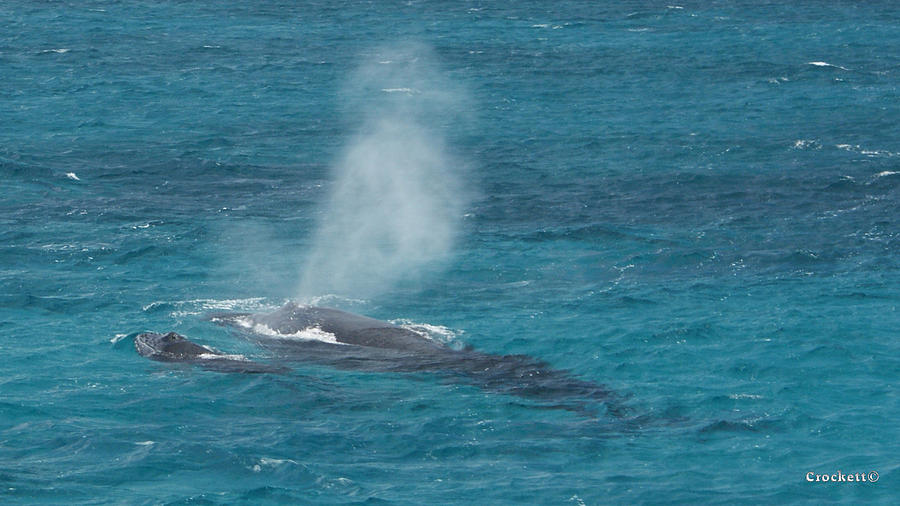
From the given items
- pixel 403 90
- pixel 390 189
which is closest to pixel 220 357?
pixel 390 189

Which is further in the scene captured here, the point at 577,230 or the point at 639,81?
the point at 639,81

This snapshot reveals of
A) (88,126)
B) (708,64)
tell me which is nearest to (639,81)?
(708,64)

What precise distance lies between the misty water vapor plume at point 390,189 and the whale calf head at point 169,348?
33.9 ft

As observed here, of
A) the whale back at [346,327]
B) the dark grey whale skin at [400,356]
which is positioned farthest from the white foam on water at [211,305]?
the whale back at [346,327]

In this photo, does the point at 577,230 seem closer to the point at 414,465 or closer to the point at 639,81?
the point at 414,465

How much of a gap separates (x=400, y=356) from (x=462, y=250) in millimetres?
17334

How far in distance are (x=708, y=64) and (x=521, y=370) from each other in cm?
7160

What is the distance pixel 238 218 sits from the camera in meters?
77.2

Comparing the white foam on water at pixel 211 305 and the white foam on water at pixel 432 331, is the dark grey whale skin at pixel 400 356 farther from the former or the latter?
the white foam on water at pixel 211 305

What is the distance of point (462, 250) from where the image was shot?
71.6 m

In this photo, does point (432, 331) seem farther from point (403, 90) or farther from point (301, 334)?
point (403, 90)

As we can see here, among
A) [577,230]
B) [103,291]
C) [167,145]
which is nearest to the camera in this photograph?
[103,291]

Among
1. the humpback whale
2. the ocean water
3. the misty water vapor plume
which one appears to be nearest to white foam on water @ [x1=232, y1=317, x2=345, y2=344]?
the humpback whale

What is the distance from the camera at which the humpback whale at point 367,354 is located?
5172 centimetres
